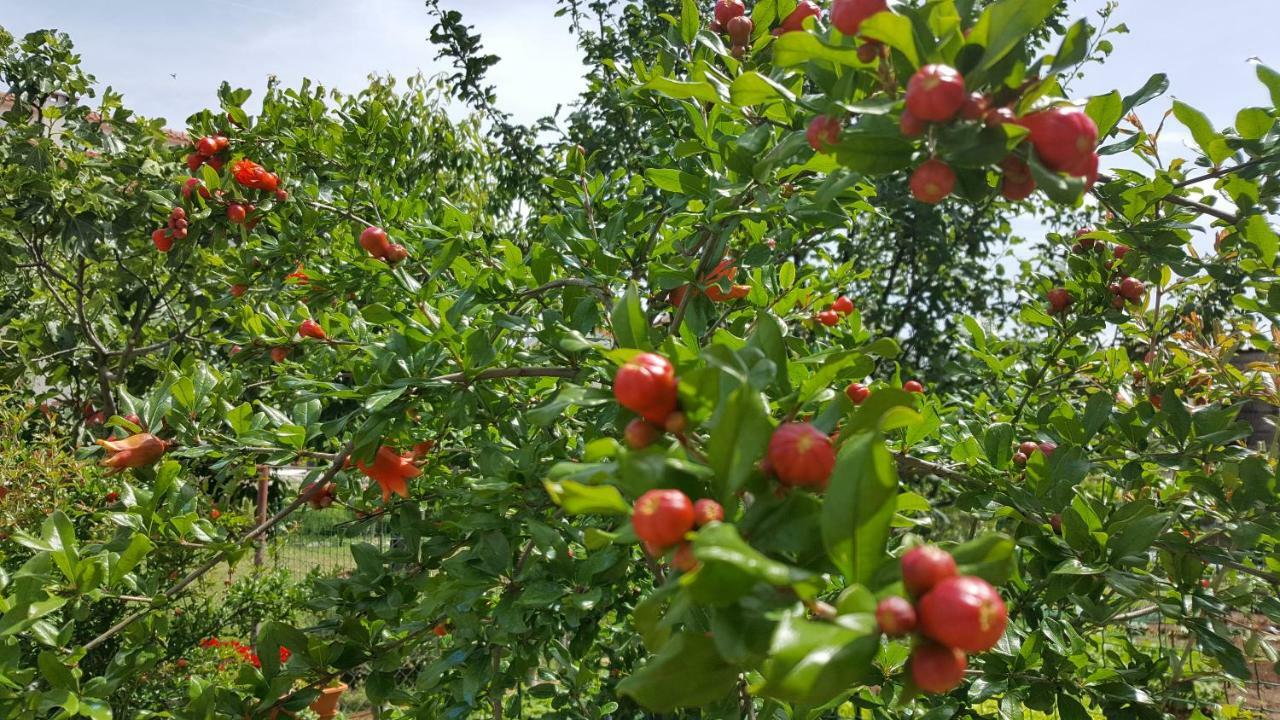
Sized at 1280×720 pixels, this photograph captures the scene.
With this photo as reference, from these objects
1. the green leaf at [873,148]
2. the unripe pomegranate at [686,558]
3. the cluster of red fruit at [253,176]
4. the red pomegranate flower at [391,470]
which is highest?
the cluster of red fruit at [253,176]

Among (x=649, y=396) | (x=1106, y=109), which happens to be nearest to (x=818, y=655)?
(x=649, y=396)

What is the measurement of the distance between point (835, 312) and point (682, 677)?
189 centimetres

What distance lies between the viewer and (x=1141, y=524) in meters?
1.30

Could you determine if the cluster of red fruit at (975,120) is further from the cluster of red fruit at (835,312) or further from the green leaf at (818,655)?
the cluster of red fruit at (835,312)

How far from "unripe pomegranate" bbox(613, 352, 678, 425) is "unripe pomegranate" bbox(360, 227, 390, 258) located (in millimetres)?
1252

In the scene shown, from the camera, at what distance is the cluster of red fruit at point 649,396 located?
0.78 metres

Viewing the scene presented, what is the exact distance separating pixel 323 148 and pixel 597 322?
5.33 feet

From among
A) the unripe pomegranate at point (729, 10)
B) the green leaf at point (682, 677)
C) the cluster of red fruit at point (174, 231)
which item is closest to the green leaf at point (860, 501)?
the green leaf at point (682, 677)

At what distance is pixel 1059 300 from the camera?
7.15 feet

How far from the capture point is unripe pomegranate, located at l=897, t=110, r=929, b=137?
77 cm

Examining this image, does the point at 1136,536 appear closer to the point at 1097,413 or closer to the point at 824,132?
the point at 1097,413

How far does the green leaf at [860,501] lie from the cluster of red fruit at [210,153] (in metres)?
2.59

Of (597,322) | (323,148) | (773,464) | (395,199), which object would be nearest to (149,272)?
(323,148)

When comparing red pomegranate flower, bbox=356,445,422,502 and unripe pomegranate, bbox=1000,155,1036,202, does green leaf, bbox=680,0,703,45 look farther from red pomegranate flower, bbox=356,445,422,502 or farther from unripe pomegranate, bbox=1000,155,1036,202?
red pomegranate flower, bbox=356,445,422,502
